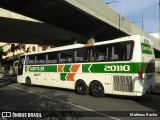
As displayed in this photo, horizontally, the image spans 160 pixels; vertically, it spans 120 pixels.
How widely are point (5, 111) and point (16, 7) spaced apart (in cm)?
1426

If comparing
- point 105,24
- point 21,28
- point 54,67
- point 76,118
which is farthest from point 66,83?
point 21,28

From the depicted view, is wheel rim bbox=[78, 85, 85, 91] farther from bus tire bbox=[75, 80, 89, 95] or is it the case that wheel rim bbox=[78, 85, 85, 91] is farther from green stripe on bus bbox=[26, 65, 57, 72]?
green stripe on bus bbox=[26, 65, 57, 72]

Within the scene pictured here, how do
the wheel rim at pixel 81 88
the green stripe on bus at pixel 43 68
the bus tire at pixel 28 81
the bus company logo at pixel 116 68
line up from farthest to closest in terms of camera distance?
1. the bus tire at pixel 28 81
2. the green stripe on bus at pixel 43 68
3. the wheel rim at pixel 81 88
4. the bus company logo at pixel 116 68

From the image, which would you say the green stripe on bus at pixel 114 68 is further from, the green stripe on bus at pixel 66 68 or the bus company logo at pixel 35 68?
the bus company logo at pixel 35 68

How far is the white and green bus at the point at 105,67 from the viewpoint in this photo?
13133 millimetres

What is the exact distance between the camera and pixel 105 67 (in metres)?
14.6

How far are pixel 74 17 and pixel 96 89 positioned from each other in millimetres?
12397

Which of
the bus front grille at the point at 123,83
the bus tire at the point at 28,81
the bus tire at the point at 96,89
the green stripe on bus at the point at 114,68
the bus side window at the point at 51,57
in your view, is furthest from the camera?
the bus tire at the point at 28,81

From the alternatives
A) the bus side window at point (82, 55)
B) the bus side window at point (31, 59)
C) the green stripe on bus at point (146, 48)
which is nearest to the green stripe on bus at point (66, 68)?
the bus side window at point (82, 55)

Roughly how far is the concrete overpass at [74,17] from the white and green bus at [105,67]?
17.1 ft

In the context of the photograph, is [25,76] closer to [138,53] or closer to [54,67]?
[54,67]

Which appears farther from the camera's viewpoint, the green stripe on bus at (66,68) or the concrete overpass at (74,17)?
the concrete overpass at (74,17)

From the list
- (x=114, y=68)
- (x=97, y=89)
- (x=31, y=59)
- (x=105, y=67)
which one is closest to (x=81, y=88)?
(x=97, y=89)

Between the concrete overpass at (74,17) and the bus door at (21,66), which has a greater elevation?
the concrete overpass at (74,17)
